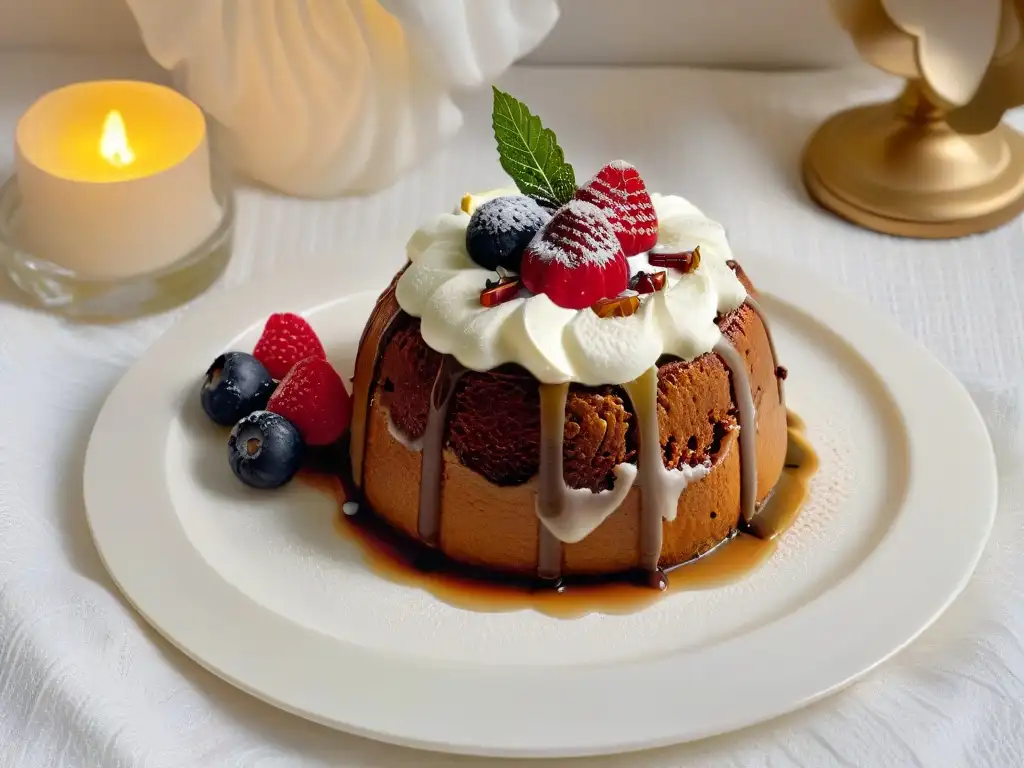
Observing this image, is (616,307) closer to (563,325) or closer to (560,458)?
(563,325)

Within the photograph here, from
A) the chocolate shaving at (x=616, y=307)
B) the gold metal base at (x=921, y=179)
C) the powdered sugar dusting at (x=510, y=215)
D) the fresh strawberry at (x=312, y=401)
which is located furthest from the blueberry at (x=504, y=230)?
the gold metal base at (x=921, y=179)

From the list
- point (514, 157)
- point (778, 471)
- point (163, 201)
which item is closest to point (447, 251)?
point (514, 157)

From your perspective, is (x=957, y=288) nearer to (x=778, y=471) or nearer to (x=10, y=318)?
(x=778, y=471)

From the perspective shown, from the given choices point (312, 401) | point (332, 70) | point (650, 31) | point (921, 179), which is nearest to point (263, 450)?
→ point (312, 401)

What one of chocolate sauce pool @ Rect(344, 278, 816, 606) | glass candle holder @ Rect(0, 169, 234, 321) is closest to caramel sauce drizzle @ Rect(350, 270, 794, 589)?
chocolate sauce pool @ Rect(344, 278, 816, 606)

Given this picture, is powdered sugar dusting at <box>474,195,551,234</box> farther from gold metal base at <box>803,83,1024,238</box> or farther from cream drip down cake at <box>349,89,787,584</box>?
gold metal base at <box>803,83,1024,238</box>

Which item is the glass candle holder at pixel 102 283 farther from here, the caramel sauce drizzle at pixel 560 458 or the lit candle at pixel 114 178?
the caramel sauce drizzle at pixel 560 458

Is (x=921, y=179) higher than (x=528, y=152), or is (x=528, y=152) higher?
(x=528, y=152)
